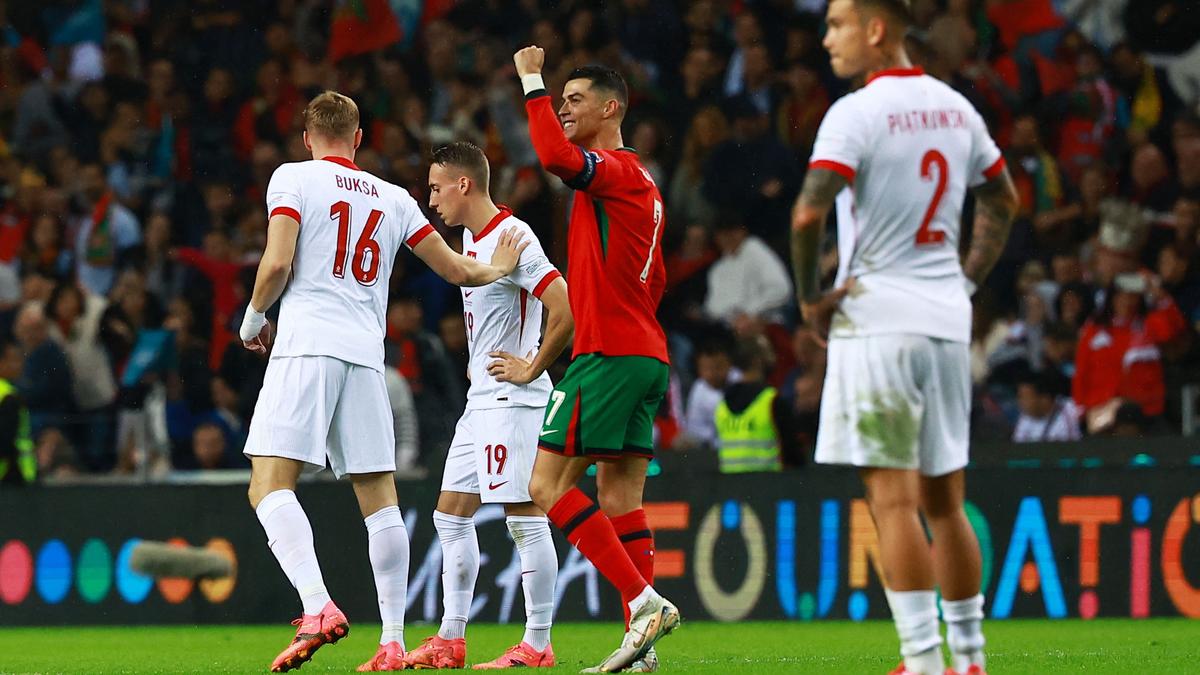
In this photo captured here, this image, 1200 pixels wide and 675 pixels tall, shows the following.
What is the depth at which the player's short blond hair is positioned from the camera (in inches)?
314

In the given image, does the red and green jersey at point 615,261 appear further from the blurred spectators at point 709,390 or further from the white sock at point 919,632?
the blurred spectators at point 709,390

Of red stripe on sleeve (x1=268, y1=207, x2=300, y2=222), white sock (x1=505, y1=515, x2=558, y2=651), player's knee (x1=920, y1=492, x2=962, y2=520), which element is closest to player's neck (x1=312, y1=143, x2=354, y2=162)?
red stripe on sleeve (x1=268, y1=207, x2=300, y2=222)

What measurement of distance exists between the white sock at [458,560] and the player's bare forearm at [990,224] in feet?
A: 10.1

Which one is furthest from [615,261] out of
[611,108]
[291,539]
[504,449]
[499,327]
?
[291,539]

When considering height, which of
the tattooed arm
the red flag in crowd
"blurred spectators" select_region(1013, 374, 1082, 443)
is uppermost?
the red flag in crowd

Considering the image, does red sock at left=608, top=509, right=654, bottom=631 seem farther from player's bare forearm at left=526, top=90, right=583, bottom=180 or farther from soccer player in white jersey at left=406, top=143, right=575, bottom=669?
player's bare forearm at left=526, top=90, right=583, bottom=180

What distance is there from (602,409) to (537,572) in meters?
1.00

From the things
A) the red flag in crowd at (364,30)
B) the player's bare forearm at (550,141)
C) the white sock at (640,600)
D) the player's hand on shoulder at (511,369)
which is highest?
the red flag in crowd at (364,30)

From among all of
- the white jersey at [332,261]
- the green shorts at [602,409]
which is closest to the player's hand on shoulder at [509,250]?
the white jersey at [332,261]

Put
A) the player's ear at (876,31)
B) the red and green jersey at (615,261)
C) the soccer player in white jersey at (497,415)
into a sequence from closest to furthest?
the player's ear at (876,31) < the red and green jersey at (615,261) < the soccer player in white jersey at (497,415)

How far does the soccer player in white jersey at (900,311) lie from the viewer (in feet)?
18.8

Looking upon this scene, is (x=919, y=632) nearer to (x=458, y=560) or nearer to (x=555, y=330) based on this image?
(x=555, y=330)

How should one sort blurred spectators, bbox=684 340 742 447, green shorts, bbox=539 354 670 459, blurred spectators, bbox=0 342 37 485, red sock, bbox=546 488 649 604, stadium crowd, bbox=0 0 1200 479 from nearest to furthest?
red sock, bbox=546 488 649 604
green shorts, bbox=539 354 670 459
blurred spectators, bbox=0 342 37 485
stadium crowd, bbox=0 0 1200 479
blurred spectators, bbox=684 340 742 447

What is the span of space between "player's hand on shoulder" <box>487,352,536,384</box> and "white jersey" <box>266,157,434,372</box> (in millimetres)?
516
